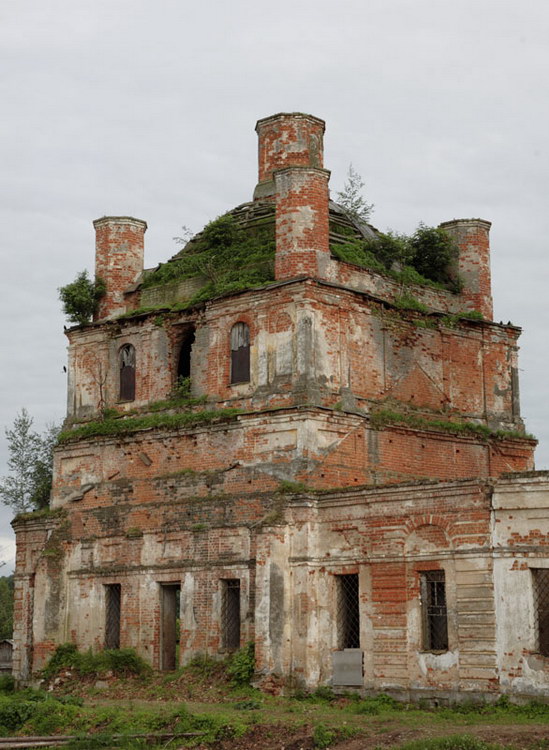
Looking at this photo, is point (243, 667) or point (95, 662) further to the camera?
point (95, 662)

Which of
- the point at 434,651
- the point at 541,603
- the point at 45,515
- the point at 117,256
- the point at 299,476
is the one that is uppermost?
the point at 117,256

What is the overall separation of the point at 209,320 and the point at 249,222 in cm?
299

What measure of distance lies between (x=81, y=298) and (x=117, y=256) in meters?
1.49

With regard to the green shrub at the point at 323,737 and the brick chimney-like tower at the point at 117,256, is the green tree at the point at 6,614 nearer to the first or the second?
the brick chimney-like tower at the point at 117,256

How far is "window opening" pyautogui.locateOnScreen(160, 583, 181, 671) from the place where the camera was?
24.7 metres

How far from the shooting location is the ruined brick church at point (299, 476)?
19.8 metres

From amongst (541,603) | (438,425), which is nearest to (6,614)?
(438,425)

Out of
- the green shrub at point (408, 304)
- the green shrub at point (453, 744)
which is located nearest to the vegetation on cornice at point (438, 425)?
the green shrub at point (408, 304)

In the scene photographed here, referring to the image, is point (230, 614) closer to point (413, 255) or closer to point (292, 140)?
point (413, 255)

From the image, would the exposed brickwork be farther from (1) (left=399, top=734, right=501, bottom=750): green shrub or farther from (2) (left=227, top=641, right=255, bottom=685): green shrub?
(1) (left=399, top=734, right=501, bottom=750): green shrub

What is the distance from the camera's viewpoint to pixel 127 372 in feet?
90.5

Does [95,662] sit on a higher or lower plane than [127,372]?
lower

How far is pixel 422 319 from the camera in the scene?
1043 inches

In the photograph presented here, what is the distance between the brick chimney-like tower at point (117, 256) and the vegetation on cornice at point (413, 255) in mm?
5696
